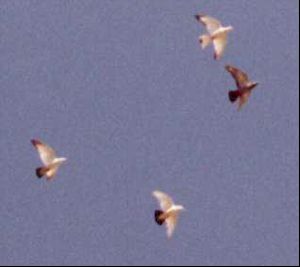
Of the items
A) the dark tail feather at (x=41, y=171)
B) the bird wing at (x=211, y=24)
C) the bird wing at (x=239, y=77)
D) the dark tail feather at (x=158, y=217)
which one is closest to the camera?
the bird wing at (x=239, y=77)

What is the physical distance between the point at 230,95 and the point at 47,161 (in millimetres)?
1079

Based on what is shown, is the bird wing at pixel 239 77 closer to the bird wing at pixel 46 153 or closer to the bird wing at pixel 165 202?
the bird wing at pixel 165 202

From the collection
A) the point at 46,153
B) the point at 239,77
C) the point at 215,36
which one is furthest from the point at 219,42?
the point at 46,153

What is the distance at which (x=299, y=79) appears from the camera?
409 inches

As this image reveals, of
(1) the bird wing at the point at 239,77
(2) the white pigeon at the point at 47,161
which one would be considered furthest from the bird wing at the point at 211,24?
(2) the white pigeon at the point at 47,161

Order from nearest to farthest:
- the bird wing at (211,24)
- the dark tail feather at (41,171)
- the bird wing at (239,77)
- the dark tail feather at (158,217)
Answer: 1. the bird wing at (239,77)
2. the bird wing at (211,24)
3. the dark tail feather at (41,171)
4. the dark tail feather at (158,217)

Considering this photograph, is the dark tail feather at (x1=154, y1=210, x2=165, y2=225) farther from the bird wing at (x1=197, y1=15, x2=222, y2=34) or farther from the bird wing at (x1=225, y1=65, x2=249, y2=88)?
the bird wing at (x1=197, y1=15, x2=222, y2=34)

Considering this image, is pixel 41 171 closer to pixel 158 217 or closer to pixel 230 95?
pixel 158 217

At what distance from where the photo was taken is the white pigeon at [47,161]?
506cm

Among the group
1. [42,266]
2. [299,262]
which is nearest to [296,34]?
[299,262]

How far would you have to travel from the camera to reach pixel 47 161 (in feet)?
16.9

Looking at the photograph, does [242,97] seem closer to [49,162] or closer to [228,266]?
[49,162]

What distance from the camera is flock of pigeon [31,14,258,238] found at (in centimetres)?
478

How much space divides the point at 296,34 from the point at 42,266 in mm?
3761
